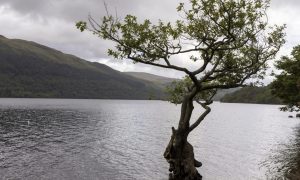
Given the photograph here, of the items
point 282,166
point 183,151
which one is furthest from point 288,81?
point 183,151

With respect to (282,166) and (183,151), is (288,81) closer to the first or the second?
(282,166)

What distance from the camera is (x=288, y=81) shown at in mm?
63344

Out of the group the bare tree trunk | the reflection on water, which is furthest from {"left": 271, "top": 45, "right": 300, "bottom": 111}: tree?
the bare tree trunk

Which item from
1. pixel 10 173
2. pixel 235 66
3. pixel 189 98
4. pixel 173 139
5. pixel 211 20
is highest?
pixel 211 20

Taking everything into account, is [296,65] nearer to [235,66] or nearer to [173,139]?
[235,66]

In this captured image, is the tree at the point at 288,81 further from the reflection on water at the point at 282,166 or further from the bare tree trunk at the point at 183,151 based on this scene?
the bare tree trunk at the point at 183,151

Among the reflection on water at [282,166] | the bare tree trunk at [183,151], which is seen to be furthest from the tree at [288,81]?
the bare tree trunk at [183,151]

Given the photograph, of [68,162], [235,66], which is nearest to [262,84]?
[235,66]

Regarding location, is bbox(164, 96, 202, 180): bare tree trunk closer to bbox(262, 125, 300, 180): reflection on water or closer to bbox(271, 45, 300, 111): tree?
bbox(262, 125, 300, 180): reflection on water

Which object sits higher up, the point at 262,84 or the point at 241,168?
the point at 262,84

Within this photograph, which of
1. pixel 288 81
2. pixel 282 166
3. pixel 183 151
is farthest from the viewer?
pixel 288 81

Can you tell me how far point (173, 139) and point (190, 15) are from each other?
1343 centimetres

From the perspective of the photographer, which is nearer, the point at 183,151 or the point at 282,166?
the point at 183,151

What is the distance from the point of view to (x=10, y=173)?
4012 cm
